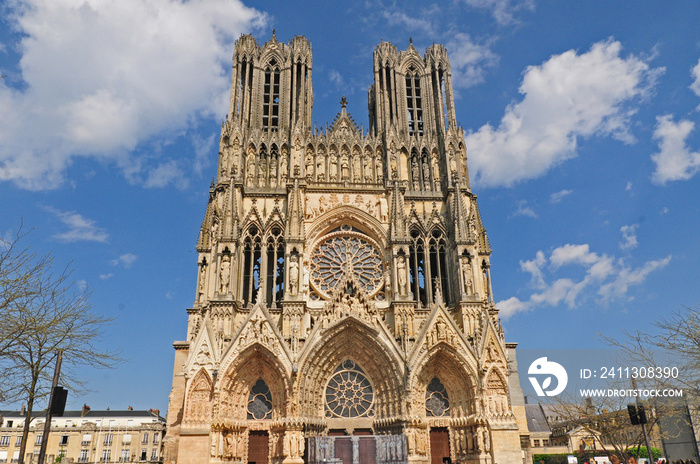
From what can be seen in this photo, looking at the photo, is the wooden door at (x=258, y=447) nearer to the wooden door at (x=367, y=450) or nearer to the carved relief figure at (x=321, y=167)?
the wooden door at (x=367, y=450)

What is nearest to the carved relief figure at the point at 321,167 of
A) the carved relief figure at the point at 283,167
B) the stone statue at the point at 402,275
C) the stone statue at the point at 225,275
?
the carved relief figure at the point at 283,167

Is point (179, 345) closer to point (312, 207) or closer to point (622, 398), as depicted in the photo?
point (312, 207)

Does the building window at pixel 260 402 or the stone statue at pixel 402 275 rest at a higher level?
the stone statue at pixel 402 275

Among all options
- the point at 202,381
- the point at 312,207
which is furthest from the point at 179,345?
the point at 312,207

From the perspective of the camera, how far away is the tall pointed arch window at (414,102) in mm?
34031

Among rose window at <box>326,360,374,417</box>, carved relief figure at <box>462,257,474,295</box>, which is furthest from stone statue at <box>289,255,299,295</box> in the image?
carved relief figure at <box>462,257,474,295</box>

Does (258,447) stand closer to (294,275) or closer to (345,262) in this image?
(294,275)

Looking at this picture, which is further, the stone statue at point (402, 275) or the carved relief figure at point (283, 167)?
the carved relief figure at point (283, 167)

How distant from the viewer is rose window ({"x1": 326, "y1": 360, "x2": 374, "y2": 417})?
25797 millimetres

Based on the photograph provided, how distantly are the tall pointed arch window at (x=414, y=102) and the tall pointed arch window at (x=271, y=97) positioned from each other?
816 cm

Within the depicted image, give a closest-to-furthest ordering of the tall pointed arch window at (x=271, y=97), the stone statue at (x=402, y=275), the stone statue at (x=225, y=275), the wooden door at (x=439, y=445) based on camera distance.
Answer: the wooden door at (x=439, y=445), the stone statue at (x=225, y=275), the stone statue at (x=402, y=275), the tall pointed arch window at (x=271, y=97)

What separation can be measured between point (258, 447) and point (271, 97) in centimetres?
2009

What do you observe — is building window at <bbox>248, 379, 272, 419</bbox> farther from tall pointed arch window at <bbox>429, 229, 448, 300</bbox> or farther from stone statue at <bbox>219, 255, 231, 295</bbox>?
tall pointed arch window at <bbox>429, 229, 448, 300</bbox>

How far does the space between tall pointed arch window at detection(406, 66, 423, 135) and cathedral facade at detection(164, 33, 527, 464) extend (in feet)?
0.42
